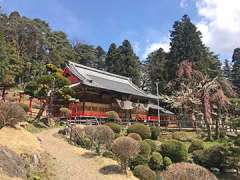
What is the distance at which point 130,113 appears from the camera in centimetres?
4009

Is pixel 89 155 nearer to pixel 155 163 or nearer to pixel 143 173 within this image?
pixel 143 173

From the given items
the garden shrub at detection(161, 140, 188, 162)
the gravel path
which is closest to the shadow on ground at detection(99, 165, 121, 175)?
the gravel path

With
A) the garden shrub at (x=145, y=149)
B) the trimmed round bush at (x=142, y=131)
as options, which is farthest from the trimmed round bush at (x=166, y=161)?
the trimmed round bush at (x=142, y=131)

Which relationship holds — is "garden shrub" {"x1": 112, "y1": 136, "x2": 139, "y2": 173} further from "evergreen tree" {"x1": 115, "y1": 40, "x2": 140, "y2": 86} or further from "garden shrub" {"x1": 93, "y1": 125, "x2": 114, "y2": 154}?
"evergreen tree" {"x1": 115, "y1": 40, "x2": 140, "y2": 86}

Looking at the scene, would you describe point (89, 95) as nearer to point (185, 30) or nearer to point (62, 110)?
point (62, 110)

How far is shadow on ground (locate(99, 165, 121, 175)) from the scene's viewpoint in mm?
17891

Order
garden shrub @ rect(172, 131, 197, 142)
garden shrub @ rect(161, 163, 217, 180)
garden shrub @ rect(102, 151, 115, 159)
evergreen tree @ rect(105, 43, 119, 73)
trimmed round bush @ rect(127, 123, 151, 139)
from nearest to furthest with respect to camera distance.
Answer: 1. garden shrub @ rect(161, 163, 217, 180)
2. garden shrub @ rect(102, 151, 115, 159)
3. trimmed round bush @ rect(127, 123, 151, 139)
4. garden shrub @ rect(172, 131, 197, 142)
5. evergreen tree @ rect(105, 43, 119, 73)

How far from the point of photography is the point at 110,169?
18.3 meters

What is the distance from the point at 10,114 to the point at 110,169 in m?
6.44

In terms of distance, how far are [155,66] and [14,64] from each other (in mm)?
25664

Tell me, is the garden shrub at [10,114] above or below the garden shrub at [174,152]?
above

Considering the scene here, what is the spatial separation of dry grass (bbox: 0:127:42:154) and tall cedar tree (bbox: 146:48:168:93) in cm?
3390

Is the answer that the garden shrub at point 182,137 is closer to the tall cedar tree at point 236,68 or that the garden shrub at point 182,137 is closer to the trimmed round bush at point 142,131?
the trimmed round bush at point 142,131

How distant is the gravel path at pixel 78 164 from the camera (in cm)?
1664
